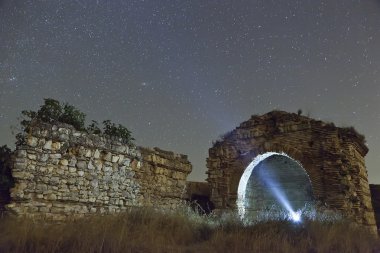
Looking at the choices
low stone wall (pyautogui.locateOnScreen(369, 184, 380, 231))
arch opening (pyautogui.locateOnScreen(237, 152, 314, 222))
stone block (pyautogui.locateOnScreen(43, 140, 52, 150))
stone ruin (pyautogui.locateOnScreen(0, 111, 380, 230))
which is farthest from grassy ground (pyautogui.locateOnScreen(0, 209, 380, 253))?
low stone wall (pyautogui.locateOnScreen(369, 184, 380, 231))

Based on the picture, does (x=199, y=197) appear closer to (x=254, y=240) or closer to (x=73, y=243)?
(x=254, y=240)

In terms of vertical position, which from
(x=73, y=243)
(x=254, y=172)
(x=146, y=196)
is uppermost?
(x=254, y=172)

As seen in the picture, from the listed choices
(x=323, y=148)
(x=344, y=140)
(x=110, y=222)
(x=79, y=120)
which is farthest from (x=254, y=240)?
(x=344, y=140)

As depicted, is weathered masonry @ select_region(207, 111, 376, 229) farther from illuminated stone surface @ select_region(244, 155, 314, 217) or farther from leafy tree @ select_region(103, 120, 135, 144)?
leafy tree @ select_region(103, 120, 135, 144)

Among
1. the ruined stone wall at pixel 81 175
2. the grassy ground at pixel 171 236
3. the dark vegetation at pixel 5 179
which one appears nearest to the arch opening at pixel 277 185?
the ruined stone wall at pixel 81 175

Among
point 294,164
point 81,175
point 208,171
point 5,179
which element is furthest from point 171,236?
point 294,164

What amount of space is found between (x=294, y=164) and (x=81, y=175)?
994 centimetres

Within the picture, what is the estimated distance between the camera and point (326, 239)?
6.16m

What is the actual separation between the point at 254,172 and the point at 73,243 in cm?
1141

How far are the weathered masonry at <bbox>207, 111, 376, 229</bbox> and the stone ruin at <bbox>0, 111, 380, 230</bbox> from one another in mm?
35

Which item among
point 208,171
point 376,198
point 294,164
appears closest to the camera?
point 208,171

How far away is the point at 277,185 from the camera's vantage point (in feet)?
48.5

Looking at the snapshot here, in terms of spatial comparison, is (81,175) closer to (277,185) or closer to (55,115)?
(55,115)

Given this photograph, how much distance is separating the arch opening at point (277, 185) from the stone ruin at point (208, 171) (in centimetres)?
4
